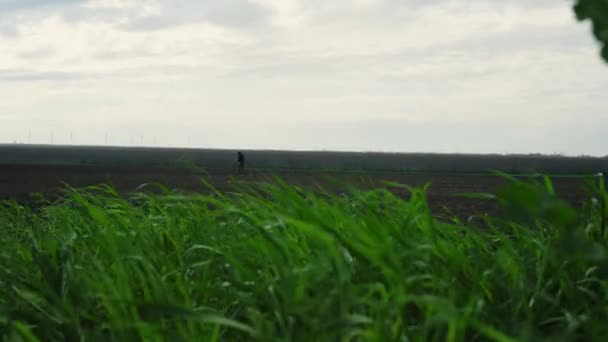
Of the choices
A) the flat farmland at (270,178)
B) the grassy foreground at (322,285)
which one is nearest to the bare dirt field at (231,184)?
the flat farmland at (270,178)

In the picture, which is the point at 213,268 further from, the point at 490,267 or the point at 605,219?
the point at 605,219

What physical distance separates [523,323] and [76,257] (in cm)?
270

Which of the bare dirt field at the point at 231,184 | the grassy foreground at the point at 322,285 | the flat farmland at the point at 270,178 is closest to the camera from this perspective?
the grassy foreground at the point at 322,285

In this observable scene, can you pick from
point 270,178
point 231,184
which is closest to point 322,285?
point 270,178

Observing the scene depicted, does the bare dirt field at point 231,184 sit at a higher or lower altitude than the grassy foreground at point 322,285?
lower

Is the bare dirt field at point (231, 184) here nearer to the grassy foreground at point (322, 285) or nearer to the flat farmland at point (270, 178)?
the flat farmland at point (270, 178)

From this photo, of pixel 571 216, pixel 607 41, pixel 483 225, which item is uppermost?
pixel 607 41

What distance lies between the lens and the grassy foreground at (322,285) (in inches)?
105

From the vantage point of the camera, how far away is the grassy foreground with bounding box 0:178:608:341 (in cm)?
266

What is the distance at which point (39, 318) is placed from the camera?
352 centimetres

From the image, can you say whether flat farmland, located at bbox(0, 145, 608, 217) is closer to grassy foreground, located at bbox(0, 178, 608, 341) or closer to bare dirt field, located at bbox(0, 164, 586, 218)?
bare dirt field, located at bbox(0, 164, 586, 218)

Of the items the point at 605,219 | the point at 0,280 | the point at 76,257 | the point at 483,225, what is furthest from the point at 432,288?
the point at 483,225

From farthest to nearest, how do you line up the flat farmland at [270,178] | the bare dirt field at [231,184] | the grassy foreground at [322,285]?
the bare dirt field at [231,184], the flat farmland at [270,178], the grassy foreground at [322,285]

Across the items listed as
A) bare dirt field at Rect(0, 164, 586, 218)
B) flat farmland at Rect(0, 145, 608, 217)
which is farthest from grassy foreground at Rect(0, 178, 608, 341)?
bare dirt field at Rect(0, 164, 586, 218)
